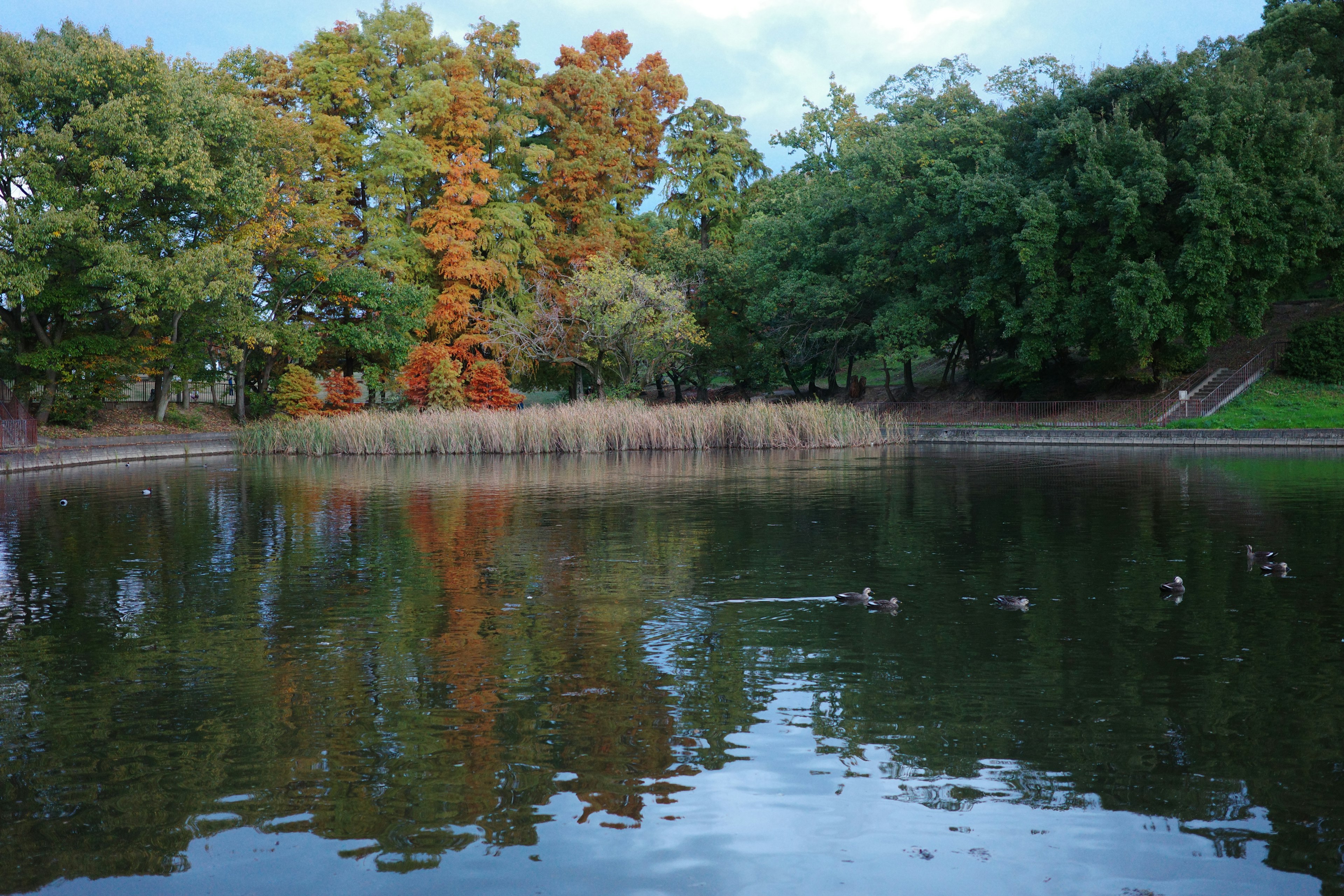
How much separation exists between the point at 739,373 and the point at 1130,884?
45689mm

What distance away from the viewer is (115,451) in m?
29.0

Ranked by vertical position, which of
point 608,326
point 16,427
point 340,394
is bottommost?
point 16,427

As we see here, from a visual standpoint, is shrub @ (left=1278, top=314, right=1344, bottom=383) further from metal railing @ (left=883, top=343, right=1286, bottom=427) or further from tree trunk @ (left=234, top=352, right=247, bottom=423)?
tree trunk @ (left=234, top=352, right=247, bottom=423)

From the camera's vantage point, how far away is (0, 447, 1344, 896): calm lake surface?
402 cm

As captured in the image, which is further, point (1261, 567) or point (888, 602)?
point (1261, 567)

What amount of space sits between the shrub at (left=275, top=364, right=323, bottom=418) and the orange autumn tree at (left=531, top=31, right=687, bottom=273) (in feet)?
36.6

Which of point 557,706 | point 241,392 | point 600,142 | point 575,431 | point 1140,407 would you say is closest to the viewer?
point 557,706

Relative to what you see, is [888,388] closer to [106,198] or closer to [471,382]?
[471,382]

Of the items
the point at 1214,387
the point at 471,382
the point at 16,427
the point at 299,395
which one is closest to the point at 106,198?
the point at 16,427

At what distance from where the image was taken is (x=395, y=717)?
18.5ft

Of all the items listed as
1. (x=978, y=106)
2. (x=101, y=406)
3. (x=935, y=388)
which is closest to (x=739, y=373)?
(x=935, y=388)

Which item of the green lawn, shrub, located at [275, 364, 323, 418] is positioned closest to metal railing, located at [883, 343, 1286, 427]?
the green lawn

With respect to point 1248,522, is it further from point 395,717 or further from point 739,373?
point 739,373

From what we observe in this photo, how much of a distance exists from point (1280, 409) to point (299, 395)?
109 feet
